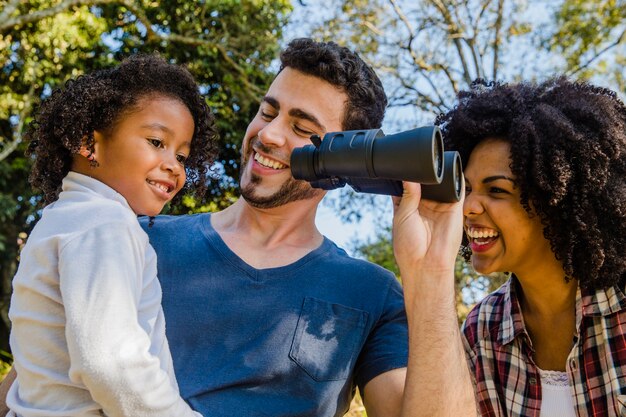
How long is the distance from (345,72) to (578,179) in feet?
3.35

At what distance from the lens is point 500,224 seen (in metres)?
2.45

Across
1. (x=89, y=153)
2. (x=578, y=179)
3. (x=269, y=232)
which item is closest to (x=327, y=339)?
(x=269, y=232)

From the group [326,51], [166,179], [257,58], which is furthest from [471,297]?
[166,179]

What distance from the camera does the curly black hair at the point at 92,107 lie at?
74.0 inches

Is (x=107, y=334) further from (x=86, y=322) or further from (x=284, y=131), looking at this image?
(x=284, y=131)

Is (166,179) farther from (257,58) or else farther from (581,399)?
(257,58)

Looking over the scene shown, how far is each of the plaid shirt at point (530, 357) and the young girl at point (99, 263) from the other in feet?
4.77

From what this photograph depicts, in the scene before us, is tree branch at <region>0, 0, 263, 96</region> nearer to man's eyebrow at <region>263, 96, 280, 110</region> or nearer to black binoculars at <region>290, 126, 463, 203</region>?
man's eyebrow at <region>263, 96, 280, 110</region>

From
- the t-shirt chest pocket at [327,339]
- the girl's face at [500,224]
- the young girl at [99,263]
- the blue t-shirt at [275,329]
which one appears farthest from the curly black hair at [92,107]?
the girl's face at [500,224]

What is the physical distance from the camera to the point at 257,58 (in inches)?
325

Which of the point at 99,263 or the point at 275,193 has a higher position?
the point at 275,193

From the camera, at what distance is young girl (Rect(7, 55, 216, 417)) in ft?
4.43

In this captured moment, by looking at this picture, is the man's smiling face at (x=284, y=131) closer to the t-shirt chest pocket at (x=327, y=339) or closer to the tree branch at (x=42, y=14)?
the t-shirt chest pocket at (x=327, y=339)

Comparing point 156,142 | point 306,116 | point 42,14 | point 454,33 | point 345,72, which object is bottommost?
point 156,142
